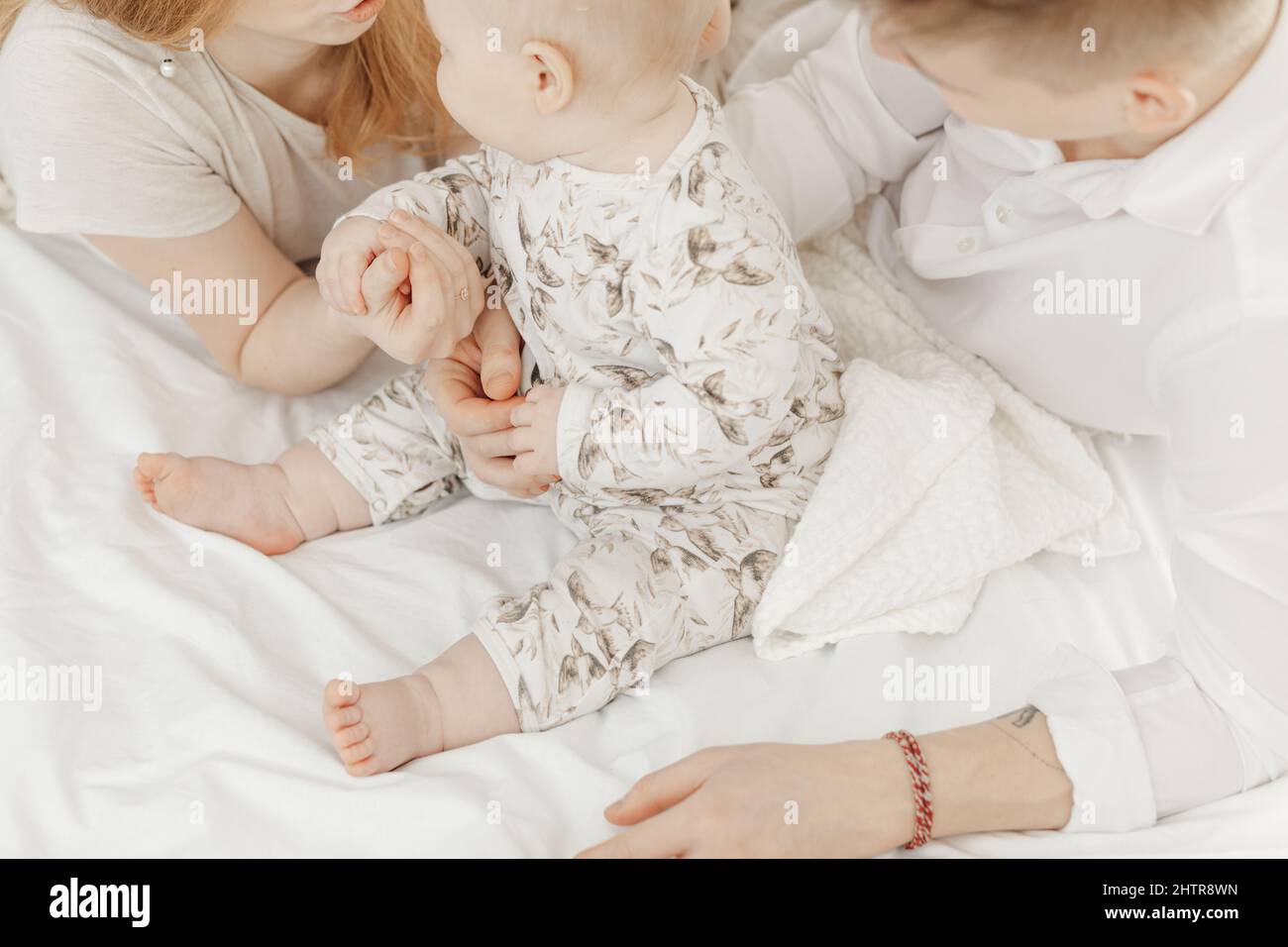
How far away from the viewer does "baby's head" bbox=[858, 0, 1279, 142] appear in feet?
2.62

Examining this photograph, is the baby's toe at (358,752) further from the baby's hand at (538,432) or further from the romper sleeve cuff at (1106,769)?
the romper sleeve cuff at (1106,769)

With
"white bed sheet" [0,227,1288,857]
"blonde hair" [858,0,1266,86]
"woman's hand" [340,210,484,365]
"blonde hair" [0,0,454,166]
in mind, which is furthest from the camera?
"blonde hair" [0,0,454,166]

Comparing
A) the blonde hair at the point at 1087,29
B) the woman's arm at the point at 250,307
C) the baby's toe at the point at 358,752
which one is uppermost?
the blonde hair at the point at 1087,29

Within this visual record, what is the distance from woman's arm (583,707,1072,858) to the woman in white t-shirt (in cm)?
63

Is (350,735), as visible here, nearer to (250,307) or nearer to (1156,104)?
(250,307)

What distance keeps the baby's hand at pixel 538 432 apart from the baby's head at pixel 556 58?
8.8 inches

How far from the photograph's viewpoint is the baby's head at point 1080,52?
31.4 inches

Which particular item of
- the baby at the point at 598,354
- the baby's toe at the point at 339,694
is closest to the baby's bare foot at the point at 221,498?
the baby at the point at 598,354

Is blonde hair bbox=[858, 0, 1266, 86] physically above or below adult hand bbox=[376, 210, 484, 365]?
above

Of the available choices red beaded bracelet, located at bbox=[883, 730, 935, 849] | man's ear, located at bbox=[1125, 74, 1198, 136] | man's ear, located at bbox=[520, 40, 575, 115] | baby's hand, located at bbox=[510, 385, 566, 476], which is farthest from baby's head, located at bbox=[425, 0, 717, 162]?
red beaded bracelet, located at bbox=[883, 730, 935, 849]

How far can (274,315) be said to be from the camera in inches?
49.8

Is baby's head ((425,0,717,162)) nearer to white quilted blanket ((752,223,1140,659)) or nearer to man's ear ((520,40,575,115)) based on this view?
man's ear ((520,40,575,115))
